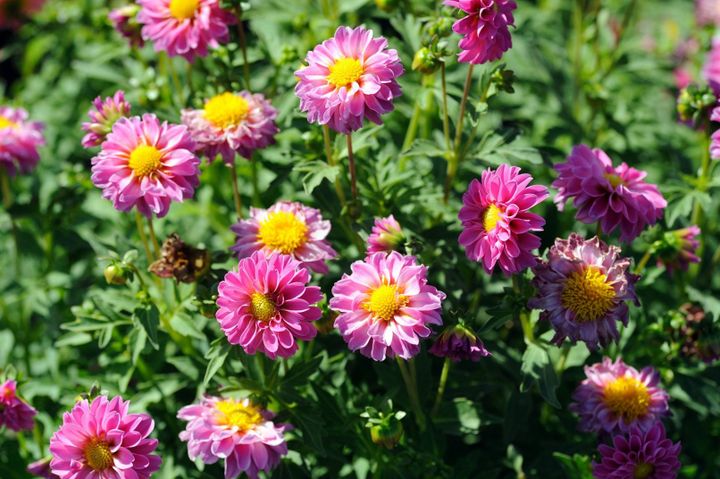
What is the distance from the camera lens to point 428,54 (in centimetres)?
248

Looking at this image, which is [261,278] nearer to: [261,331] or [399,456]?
[261,331]

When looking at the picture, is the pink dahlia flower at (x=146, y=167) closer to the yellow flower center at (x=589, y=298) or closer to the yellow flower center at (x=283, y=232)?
the yellow flower center at (x=283, y=232)

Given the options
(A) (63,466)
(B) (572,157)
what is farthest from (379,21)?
(A) (63,466)

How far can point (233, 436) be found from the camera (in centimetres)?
234

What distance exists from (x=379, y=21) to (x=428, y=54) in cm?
273

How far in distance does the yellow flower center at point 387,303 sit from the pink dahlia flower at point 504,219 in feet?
0.80

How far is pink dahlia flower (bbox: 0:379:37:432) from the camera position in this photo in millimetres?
2598

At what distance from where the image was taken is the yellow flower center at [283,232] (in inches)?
97.2

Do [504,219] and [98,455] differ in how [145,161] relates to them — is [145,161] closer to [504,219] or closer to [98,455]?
[98,455]

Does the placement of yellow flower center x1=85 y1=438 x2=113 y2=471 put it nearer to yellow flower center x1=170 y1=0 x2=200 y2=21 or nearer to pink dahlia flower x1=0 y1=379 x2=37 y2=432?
pink dahlia flower x1=0 y1=379 x2=37 y2=432

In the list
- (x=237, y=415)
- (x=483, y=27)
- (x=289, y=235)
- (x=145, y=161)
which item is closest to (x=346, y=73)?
(x=483, y=27)

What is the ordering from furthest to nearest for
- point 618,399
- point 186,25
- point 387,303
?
point 186,25 < point 618,399 < point 387,303

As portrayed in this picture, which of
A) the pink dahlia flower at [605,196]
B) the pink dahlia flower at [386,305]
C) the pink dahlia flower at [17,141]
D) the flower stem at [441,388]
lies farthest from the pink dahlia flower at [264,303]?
the pink dahlia flower at [17,141]

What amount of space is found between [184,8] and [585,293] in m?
1.59
